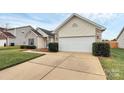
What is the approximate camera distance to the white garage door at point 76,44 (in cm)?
1320

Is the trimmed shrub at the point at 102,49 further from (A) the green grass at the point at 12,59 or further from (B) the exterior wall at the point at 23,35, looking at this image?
(B) the exterior wall at the point at 23,35

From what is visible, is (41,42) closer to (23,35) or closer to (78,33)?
(23,35)

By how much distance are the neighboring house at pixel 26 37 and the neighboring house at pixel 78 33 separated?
6.23 m

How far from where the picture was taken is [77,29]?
544 inches

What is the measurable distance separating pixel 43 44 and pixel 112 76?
17.2 meters

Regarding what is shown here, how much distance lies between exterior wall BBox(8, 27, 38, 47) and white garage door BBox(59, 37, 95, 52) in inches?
256

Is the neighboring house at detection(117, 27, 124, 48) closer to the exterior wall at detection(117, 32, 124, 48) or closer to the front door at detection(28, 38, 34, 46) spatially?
the exterior wall at detection(117, 32, 124, 48)

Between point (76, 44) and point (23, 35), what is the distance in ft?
28.7

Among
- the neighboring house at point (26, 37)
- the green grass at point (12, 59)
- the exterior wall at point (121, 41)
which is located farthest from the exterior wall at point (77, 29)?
the exterior wall at point (121, 41)

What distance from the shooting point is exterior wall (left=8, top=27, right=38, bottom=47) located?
17837 mm

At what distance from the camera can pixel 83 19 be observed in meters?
13.4

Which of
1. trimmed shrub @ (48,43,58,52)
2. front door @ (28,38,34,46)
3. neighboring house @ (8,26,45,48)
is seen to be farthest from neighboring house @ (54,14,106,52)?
front door @ (28,38,34,46)
